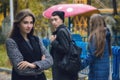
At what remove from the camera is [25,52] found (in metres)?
4.93

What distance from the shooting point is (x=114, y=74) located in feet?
31.8

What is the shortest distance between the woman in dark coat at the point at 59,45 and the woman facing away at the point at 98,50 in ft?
1.28

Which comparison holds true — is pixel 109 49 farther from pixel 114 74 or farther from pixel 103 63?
pixel 114 74

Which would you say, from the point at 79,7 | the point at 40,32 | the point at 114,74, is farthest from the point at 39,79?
the point at 40,32

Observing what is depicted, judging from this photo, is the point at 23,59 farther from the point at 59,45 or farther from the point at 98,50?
the point at 98,50

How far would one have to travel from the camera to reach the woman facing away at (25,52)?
4.89 m

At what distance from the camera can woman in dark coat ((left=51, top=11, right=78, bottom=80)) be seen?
649cm

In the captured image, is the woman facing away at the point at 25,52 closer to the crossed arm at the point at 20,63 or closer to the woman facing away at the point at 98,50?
the crossed arm at the point at 20,63

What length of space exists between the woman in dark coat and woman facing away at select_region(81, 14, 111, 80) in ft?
1.28

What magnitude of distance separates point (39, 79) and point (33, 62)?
22 cm

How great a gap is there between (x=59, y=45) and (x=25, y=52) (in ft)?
5.31

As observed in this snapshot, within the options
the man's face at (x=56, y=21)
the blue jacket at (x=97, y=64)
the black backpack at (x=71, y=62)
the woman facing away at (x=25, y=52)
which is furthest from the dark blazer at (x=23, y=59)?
the blue jacket at (x=97, y=64)

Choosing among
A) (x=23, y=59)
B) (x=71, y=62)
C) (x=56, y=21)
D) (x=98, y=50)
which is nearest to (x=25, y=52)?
(x=23, y=59)

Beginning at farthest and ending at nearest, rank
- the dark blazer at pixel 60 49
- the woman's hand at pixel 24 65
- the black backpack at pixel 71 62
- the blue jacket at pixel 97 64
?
1. the blue jacket at pixel 97 64
2. the dark blazer at pixel 60 49
3. the black backpack at pixel 71 62
4. the woman's hand at pixel 24 65
